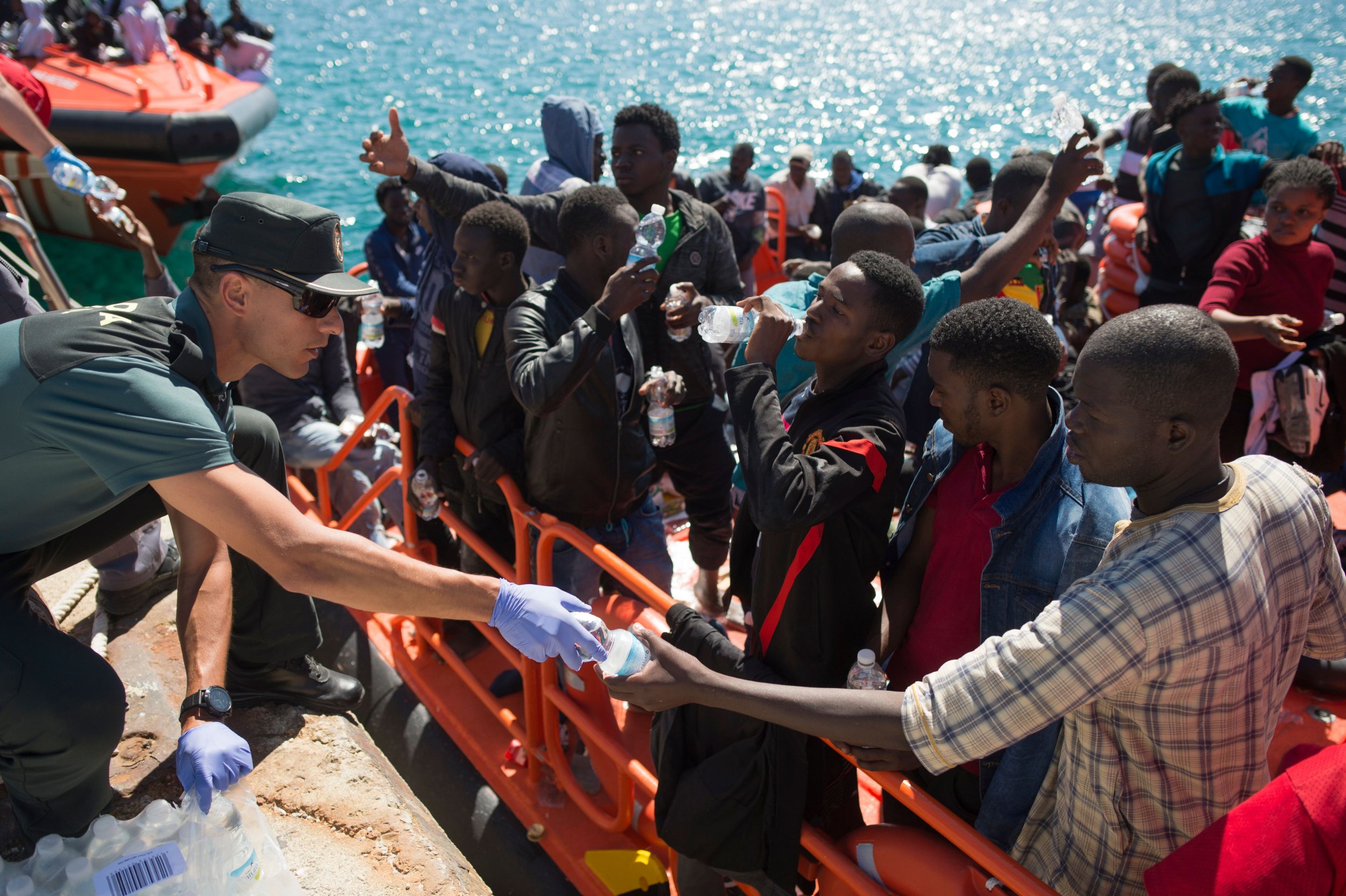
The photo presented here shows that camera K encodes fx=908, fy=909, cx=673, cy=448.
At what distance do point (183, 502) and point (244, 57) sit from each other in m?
16.9

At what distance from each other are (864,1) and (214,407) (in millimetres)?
32418

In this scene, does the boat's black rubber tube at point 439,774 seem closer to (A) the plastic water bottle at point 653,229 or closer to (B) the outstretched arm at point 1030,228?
(A) the plastic water bottle at point 653,229

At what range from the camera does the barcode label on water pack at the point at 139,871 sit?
2203mm

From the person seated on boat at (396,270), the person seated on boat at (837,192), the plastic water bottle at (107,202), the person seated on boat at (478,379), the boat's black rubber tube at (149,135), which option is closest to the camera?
the person seated on boat at (478,379)

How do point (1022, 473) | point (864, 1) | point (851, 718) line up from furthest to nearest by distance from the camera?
point (864, 1) → point (1022, 473) → point (851, 718)

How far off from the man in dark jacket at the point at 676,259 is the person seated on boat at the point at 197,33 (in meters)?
14.9

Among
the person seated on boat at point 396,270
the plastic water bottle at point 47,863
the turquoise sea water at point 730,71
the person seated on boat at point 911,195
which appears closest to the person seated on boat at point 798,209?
the person seated on boat at point 911,195

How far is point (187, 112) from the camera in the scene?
1251 cm

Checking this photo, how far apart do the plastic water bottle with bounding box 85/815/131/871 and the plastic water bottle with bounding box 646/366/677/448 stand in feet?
7.37

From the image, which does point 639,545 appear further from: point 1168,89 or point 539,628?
point 1168,89

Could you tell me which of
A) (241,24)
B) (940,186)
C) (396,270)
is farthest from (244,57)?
(940,186)

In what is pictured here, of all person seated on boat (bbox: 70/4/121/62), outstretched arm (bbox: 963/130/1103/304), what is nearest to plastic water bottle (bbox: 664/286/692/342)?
outstretched arm (bbox: 963/130/1103/304)

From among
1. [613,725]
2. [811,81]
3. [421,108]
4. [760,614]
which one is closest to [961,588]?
[760,614]

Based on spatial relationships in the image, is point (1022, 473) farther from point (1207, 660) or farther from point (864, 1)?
point (864, 1)
